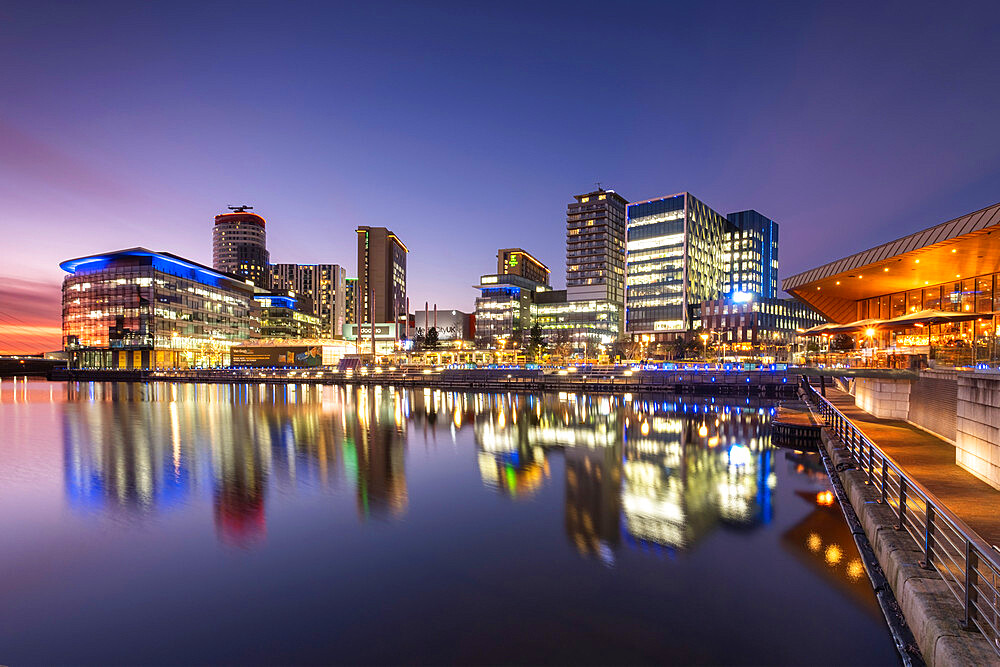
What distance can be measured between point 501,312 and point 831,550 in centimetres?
17059

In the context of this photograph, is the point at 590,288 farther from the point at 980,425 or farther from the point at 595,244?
the point at 980,425

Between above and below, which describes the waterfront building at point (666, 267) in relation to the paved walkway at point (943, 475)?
above

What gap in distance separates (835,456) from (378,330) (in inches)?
7253

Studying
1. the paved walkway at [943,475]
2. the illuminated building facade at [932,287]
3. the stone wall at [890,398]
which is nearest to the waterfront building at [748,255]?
the illuminated building facade at [932,287]

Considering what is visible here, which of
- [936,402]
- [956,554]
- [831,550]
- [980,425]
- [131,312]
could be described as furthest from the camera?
[131,312]

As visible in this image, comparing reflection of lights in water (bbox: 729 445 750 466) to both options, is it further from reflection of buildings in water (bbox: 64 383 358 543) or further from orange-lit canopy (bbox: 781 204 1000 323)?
reflection of buildings in water (bbox: 64 383 358 543)

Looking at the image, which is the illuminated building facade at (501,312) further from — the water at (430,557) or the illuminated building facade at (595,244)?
the water at (430,557)

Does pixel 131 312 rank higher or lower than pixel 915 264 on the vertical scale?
lower

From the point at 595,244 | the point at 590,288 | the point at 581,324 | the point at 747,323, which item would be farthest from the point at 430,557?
the point at 595,244

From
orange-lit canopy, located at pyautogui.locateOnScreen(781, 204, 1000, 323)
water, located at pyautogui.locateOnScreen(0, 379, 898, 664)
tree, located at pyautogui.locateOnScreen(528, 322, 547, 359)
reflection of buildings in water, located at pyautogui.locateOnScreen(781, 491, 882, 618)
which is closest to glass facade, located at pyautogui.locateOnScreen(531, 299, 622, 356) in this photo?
tree, located at pyautogui.locateOnScreen(528, 322, 547, 359)

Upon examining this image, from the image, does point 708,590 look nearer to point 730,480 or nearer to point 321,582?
point 321,582

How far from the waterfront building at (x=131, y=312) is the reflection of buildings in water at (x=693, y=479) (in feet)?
425

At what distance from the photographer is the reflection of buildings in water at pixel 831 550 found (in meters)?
10.2

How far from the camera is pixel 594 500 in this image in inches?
675
